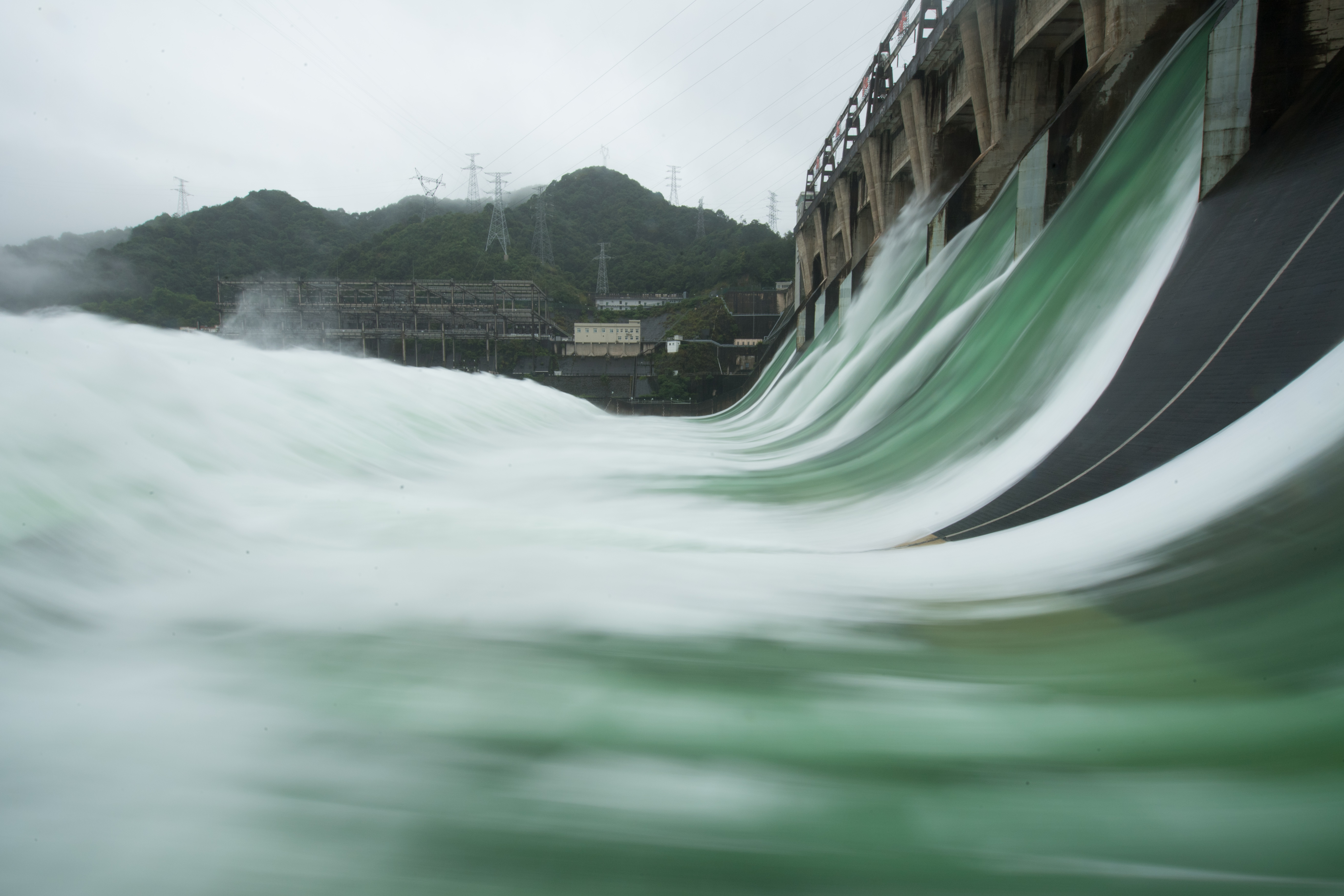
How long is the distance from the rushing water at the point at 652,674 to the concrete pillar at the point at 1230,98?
1.01ft

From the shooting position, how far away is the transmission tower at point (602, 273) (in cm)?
6738

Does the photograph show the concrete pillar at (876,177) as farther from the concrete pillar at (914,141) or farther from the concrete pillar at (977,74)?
the concrete pillar at (977,74)

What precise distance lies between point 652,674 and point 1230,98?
16.4 ft

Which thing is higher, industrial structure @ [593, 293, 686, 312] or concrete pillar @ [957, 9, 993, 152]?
industrial structure @ [593, 293, 686, 312]

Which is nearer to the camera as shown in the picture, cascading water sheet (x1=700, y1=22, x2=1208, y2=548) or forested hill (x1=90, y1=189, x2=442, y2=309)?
cascading water sheet (x1=700, y1=22, x2=1208, y2=548)

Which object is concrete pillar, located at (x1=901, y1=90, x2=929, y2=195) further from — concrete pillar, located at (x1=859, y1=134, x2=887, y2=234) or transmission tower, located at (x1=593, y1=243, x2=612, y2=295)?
transmission tower, located at (x1=593, y1=243, x2=612, y2=295)

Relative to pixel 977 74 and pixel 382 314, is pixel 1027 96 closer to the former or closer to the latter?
pixel 977 74

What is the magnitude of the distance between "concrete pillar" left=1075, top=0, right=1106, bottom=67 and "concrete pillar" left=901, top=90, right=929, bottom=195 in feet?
19.7

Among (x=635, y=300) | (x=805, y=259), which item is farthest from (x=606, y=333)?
(x=805, y=259)

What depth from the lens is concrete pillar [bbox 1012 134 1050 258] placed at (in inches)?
288

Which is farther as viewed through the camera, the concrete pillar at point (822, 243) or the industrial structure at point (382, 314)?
the industrial structure at point (382, 314)

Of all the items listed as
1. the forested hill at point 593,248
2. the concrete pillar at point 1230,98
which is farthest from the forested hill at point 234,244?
the concrete pillar at point 1230,98

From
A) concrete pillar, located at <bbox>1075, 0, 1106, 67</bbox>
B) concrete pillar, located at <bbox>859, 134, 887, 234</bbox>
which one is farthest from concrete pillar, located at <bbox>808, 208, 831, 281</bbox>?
concrete pillar, located at <bbox>1075, 0, 1106, 67</bbox>

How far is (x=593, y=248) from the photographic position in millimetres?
72000
